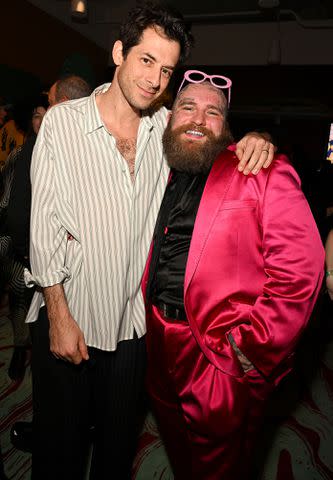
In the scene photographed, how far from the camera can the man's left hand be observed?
1.34m

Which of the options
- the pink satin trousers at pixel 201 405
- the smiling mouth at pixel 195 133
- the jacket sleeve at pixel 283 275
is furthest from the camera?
the smiling mouth at pixel 195 133

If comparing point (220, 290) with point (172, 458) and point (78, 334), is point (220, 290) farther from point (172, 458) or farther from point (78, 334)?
point (172, 458)

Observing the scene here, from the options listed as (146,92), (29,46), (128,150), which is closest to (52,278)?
(128,150)

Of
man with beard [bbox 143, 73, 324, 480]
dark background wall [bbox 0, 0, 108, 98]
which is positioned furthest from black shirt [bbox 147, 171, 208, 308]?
dark background wall [bbox 0, 0, 108, 98]

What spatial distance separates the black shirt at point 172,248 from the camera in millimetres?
1494

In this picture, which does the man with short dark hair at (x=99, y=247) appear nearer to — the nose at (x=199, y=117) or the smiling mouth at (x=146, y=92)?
the smiling mouth at (x=146, y=92)

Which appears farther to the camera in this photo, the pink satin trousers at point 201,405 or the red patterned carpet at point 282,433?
the red patterned carpet at point 282,433

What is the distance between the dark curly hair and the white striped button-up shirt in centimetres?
31

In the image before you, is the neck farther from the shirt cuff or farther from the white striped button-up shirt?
the shirt cuff

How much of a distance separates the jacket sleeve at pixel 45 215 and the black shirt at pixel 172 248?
401 millimetres

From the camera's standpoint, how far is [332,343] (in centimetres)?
368

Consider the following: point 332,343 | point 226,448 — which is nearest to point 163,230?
point 226,448

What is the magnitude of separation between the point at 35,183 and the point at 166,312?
0.74 m

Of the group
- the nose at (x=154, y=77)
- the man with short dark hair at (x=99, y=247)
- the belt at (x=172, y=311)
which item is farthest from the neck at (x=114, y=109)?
the belt at (x=172, y=311)
